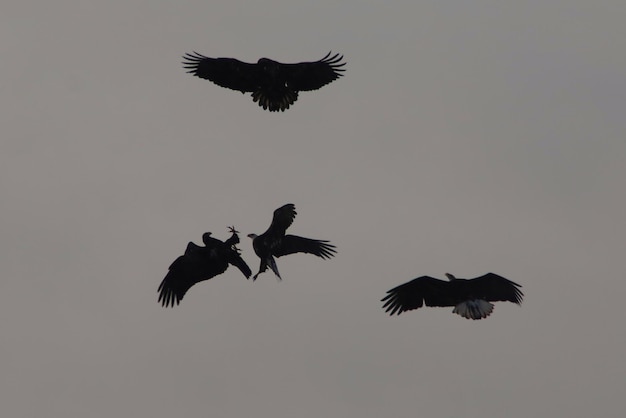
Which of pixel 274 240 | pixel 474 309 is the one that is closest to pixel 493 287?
pixel 474 309

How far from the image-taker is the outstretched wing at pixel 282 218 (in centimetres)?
3391

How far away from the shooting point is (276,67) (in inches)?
1416

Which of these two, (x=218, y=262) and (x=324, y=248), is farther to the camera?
(x=324, y=248)

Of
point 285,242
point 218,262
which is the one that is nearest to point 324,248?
point 285,242

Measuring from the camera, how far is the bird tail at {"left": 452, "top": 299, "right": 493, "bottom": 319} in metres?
34.6

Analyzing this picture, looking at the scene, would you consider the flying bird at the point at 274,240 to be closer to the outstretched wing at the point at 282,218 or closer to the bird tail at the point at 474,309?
the outstretched wing at the point at 282,218

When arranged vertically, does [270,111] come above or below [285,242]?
above

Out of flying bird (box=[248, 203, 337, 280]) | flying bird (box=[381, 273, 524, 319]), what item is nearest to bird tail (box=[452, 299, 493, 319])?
flying bird (box=[381, 273, 524, 319])

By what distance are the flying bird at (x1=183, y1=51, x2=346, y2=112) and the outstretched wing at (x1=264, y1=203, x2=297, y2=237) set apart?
317 centimetres

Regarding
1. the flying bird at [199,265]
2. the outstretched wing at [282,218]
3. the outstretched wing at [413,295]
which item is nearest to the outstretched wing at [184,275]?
the flying bird at [199,265]

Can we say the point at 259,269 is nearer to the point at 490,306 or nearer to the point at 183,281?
the point at 183,281

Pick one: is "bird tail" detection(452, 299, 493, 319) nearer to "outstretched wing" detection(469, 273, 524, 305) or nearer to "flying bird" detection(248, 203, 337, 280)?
"outstretched wing" detection(469, 273, 524, 305)

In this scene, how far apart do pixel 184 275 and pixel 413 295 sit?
4488 mm

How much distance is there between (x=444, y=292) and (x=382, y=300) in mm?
1214
